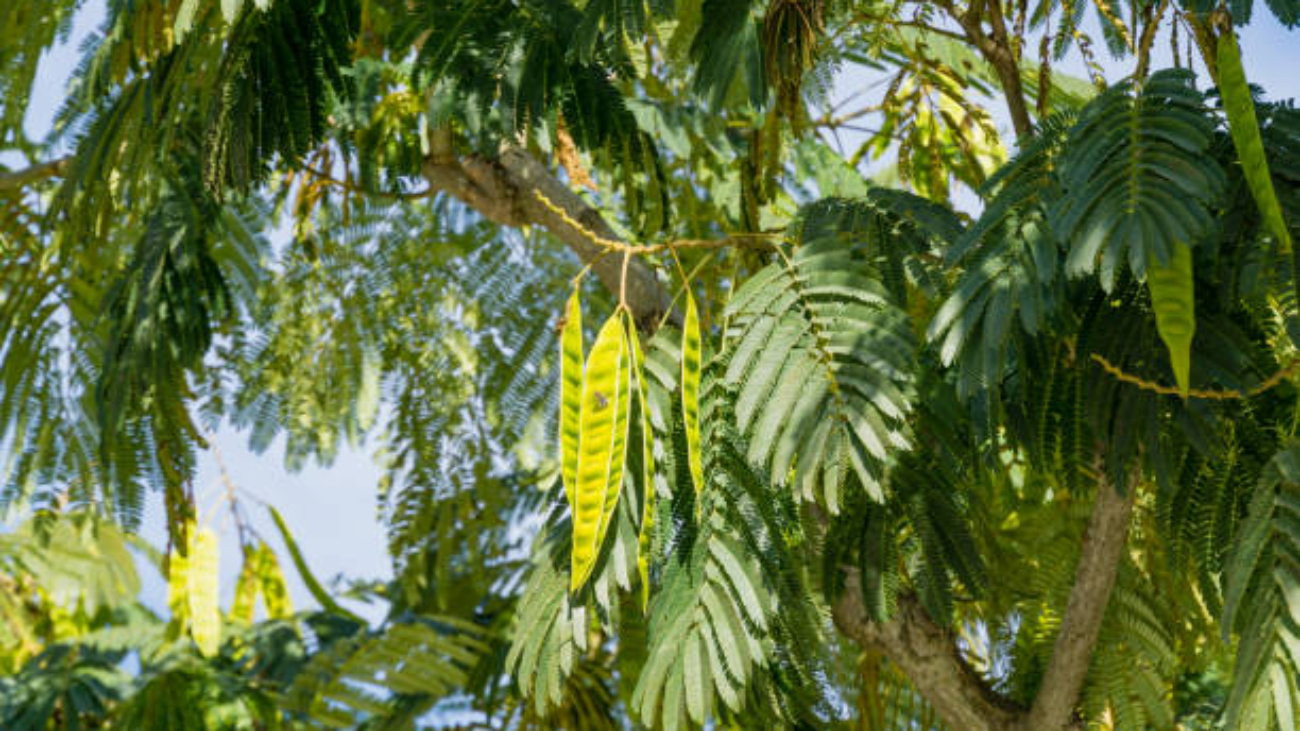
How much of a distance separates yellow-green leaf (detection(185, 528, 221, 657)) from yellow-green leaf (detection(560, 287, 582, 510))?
1.87m

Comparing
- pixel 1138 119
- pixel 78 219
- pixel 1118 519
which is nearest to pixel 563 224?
pixel 78 219

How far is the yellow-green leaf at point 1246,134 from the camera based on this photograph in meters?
1.69

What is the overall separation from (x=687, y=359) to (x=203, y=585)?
6.31 ft

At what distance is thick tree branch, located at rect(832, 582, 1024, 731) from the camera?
2576 millimetres

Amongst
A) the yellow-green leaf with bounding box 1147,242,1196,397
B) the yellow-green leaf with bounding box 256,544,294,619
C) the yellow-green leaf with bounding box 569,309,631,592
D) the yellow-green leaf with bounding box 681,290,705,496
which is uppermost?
the yellow-green leaf with bounding box 256,544,294,619

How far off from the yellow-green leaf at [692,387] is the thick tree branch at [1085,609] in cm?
71

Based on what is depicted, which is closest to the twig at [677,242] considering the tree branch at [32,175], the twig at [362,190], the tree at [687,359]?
the tree at [687,359]

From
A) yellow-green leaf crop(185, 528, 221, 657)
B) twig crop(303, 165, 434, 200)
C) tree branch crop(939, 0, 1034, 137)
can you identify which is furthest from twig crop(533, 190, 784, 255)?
yellow-green leaf crop(185, 528, 221, 657)

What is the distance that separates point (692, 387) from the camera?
73.5 inches

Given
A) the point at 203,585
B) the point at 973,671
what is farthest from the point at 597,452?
the point at 203,585

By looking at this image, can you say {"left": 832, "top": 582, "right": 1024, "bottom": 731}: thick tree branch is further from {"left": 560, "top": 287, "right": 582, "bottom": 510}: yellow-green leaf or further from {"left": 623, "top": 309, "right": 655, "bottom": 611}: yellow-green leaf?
{"left": 560, "top": 287, "right": 582, "bottom": 510}: yellow-green leaf

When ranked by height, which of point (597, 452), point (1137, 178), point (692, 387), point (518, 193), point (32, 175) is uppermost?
point (32, 175)

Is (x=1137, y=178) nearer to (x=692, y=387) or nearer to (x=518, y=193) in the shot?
(x=692, y=387)

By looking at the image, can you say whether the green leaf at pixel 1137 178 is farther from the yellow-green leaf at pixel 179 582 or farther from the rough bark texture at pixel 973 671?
the yellow-green leaf at pixel 179 582
